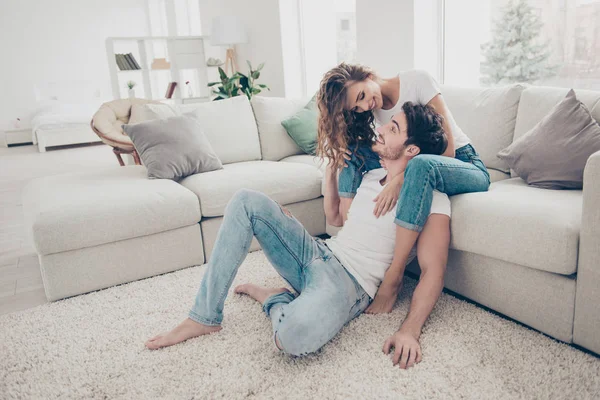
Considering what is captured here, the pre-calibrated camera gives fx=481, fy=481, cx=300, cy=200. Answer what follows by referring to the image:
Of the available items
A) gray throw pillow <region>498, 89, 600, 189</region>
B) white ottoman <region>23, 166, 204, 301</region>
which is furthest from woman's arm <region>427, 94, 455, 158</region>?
white ottoman <region>23, 166, 204, 301</region>

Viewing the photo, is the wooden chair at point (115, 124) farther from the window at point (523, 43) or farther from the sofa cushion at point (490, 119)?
the window at point (523, 43)

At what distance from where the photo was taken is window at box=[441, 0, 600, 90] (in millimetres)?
2943

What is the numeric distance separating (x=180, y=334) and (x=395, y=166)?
985mm

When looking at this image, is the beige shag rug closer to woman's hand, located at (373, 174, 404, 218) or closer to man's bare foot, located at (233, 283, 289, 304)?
man's bare foot, located at (233, 283, 289, 304)

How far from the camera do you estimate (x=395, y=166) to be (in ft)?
5.89

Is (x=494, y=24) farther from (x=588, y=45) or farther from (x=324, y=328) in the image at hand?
(x=324, y=328)

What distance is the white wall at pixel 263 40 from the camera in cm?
521

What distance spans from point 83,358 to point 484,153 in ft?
6.51

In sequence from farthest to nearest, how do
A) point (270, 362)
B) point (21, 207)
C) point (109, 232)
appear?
point (21, 207) < point (109, 232) < point (270, 362)

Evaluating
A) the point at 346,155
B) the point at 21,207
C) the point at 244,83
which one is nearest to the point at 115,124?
the point at 21,207

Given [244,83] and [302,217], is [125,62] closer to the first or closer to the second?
[244,83]

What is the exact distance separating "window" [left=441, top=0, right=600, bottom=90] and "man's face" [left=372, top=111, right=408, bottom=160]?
74.5 inches

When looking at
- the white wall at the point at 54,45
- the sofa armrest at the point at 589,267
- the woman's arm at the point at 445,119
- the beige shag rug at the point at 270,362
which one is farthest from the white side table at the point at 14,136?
the sofa armrest at the point at 589,267

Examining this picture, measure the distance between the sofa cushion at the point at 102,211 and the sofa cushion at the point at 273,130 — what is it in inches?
32.6
